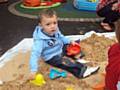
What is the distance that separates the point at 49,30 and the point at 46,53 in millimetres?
204

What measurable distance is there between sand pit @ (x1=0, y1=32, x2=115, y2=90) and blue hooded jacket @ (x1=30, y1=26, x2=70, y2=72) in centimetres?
11

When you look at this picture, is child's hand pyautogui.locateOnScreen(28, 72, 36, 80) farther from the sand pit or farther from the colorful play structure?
the colorful play structure

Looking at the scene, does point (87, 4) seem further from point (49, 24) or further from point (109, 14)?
point (49, 24)

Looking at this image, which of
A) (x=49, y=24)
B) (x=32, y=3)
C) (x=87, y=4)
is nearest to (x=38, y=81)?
(x=49, y=24)

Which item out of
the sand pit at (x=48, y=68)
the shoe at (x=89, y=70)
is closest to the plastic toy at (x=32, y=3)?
the sand pit at (x=48, y=68)

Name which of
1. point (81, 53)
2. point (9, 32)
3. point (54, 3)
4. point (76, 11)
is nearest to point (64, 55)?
point (81, 53)

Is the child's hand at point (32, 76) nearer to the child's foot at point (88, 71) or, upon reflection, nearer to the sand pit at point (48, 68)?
the sand pit at point (48, 68)

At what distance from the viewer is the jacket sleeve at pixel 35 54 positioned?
2.78 metres

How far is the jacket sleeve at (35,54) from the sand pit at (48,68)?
118 mm

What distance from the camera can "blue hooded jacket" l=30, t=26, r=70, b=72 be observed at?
2.83 metres

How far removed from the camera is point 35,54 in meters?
2.85

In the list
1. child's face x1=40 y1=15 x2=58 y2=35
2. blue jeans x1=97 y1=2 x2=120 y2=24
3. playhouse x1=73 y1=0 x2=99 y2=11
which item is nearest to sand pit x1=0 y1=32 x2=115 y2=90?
child's face x1=40 y1=15 x2=58 y2=35

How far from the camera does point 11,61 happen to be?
123 inches

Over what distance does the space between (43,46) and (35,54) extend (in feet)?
0.39
